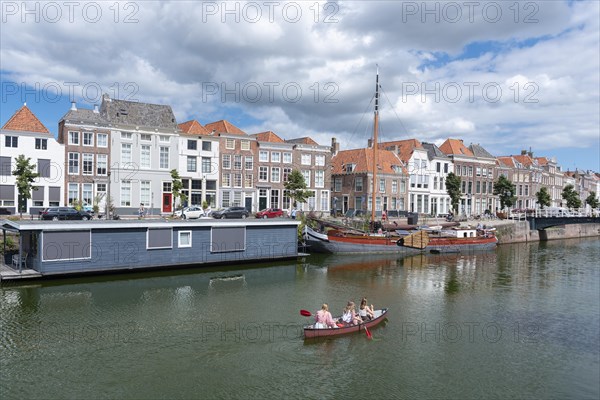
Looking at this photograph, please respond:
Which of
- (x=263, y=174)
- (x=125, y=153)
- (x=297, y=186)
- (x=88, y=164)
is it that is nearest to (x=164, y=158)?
(x=125, y=153)

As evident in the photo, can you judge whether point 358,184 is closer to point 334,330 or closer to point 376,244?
point 376,244

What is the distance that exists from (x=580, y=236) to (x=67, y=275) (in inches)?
3205

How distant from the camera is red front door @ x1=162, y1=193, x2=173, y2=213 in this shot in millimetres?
60906

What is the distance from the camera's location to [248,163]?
220 ft

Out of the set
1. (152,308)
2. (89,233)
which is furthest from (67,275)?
(152,308)

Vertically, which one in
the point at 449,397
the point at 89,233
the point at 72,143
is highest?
the point at 72,143

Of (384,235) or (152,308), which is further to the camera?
(384,235)

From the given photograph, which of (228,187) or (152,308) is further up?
(228,187)

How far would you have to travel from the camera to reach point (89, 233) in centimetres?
3266

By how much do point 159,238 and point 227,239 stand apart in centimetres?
581

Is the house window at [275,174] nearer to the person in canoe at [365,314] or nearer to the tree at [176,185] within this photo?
the tree at [176,185]

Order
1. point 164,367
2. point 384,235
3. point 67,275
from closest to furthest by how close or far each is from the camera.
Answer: point 164,367, point 67,275, point 384,235

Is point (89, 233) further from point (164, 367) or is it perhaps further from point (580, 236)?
point (580, 236)

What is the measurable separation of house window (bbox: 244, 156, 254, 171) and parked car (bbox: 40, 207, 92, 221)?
25.7 meters
